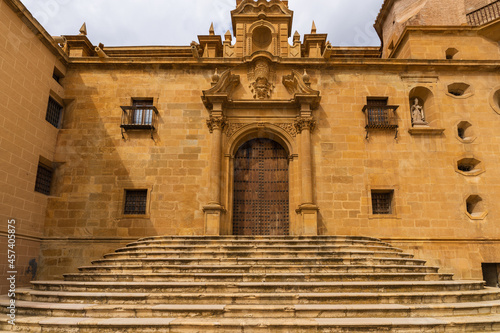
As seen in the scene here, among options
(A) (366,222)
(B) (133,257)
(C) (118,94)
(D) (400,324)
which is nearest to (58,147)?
(C) (118,94)

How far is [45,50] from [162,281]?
35.9 feet

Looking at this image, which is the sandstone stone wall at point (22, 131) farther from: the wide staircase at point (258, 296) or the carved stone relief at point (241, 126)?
the carved stone relief at point (241, 126)

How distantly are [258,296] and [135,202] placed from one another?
843 centimetres

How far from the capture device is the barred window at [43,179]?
13.2m

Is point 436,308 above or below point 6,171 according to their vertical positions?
below

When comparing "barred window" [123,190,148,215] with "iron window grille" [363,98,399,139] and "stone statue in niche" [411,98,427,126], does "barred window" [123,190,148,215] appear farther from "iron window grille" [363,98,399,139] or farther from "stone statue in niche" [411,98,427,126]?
"stone statue in niche" [411,98,427,126]

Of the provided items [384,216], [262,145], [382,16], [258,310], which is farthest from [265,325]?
[382,16]

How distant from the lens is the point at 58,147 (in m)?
14.1

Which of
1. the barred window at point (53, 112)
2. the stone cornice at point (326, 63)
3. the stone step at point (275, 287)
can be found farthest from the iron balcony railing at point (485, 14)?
the barred window at point (53, 112)

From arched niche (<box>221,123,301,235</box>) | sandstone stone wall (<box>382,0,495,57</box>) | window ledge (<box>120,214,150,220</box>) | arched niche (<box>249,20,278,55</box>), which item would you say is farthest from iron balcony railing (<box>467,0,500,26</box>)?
window ledge (<box>120,214,150,220</box>)

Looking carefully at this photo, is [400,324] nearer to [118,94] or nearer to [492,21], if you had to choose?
[118,94]

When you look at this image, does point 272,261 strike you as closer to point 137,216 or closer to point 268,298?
point 268,298

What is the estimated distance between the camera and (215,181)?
534 inches

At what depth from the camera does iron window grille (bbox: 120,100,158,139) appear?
14359mm
